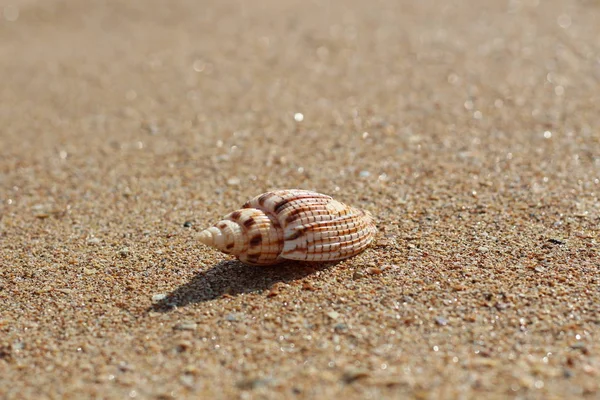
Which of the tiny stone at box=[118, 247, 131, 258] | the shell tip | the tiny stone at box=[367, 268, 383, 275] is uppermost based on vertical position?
the shell tip

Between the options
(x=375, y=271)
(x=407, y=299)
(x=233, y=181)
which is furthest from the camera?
(x=233, y=181)

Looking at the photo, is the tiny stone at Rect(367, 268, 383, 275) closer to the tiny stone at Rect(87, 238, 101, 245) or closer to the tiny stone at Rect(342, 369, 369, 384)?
the tiny stone at Rect(342, 369, 369, 384)

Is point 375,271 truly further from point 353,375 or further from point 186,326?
point 186,326

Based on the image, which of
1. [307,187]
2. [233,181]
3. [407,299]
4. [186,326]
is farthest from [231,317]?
[233,181]

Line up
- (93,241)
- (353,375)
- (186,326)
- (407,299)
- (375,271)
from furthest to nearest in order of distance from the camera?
(93,241) → (375,271) → (407,299) → (186,326) → (353,375)

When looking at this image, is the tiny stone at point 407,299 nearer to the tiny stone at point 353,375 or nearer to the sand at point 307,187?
the sand at point 307,187

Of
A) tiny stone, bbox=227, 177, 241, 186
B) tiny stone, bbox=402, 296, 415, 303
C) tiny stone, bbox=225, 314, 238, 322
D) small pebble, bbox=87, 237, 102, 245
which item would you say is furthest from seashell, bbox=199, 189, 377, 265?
tiny stone, bbox=227, 177, 241, 186
